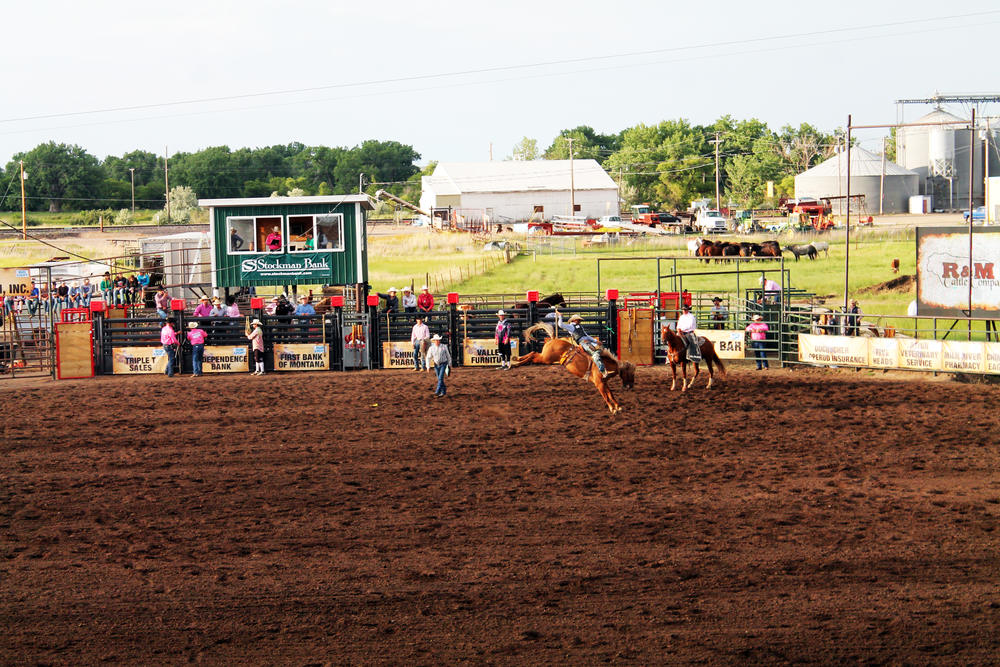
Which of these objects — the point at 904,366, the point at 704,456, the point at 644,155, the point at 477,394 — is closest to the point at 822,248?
the point at 904,366

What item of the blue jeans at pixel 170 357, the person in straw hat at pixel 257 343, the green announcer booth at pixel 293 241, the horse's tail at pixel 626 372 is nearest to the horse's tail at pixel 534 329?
the horse's tail at pixel 626 372

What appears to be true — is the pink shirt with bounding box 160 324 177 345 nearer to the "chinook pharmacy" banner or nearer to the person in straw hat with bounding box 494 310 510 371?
the "chinook pharmacy" banner

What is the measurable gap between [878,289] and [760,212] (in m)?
42.9

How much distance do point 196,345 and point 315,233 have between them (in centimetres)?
586

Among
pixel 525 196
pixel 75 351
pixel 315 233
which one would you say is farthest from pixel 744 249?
pixel 525 196

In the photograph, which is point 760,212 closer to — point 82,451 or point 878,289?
point 878,289

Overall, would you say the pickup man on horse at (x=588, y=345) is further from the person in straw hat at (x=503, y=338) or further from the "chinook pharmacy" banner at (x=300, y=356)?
the "chinook pharmacy" banner at (x=300, y=356)

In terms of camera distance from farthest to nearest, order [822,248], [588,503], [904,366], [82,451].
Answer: [822,248] → [904,366] → [82,451] → [588,503]

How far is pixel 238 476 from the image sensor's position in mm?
13891

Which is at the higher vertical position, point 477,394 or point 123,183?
point 123,183

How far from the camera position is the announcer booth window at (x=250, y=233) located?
2964 cm

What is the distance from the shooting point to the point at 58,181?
4200 inches

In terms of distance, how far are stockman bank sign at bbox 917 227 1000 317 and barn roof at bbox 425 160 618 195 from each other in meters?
61.9

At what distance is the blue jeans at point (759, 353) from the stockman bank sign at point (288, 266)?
40.8ft
